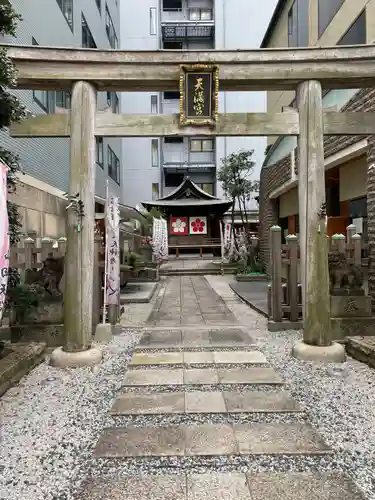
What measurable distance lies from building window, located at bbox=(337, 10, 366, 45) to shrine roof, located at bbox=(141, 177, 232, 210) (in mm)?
17483

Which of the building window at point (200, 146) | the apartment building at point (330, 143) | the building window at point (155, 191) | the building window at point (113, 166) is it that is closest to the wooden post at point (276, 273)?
the apartment building at point (330, 143)

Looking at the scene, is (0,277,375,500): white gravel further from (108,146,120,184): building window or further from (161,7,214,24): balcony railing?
(161,7,214,24): balcony railing

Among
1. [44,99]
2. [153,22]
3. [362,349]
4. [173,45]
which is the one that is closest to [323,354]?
[362,349]

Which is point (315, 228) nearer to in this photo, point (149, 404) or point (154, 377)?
point (154, 377)

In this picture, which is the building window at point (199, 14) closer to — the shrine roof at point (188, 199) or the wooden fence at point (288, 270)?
the shrine roof at point (188, 199)

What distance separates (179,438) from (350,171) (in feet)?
26.9

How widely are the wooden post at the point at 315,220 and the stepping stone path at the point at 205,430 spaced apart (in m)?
0.94

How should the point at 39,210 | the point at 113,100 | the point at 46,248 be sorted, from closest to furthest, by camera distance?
the point at 46,248
the point at 39,210
the point at 113,100

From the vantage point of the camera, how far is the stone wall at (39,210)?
28.6 ft

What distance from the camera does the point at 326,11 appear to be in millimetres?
9641

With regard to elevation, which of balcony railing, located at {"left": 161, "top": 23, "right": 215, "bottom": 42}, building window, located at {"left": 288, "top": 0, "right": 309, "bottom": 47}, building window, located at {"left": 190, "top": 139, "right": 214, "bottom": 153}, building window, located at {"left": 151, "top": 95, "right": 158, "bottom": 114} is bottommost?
building window, located at {"left": 288, "top": 0, "right": 309, "bottom": 47}

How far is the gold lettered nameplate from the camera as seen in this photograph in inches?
202

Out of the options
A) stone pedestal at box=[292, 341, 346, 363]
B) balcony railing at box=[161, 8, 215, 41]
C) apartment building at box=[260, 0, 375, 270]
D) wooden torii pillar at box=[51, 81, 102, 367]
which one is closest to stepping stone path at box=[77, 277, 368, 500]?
stone pedestal at box=[292, 341, 346, 363]

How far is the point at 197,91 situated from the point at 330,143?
5419 millimetres
